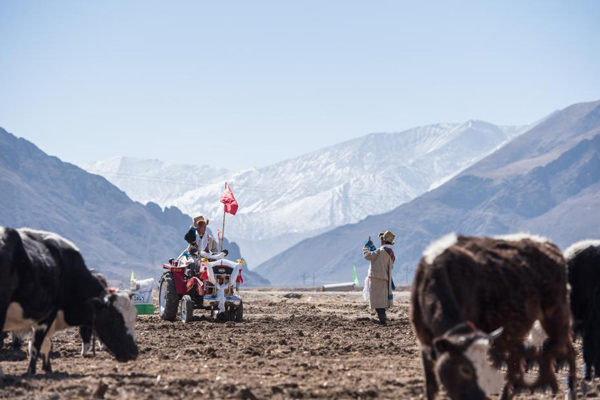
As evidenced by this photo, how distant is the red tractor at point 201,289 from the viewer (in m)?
24.5

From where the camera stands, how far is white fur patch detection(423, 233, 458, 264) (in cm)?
1113

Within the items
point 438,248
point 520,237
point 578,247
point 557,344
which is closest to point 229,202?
point 578,247

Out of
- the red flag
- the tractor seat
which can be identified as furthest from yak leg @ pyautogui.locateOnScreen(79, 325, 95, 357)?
the red flag

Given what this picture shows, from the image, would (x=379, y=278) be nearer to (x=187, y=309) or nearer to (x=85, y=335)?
(x=187, y=309)

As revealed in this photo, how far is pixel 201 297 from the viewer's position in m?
25.3

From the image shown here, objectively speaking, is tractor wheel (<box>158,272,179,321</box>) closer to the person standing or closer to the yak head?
the person standing

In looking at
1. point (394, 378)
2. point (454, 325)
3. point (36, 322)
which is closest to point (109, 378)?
point (36, 322)

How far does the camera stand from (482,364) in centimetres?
988

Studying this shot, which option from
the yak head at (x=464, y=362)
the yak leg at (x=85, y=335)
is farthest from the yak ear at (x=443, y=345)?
the yak leg at (x=85, y=335)

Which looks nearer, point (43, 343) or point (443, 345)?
point (443, 345)

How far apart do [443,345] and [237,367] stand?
5.60 meters

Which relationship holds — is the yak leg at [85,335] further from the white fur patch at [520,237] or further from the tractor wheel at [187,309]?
the tractor wheel at [187,309]

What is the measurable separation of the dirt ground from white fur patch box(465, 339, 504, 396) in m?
2.36

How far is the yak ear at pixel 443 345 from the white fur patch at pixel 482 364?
0.16 m
